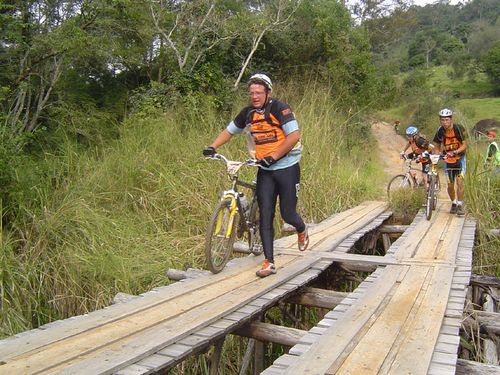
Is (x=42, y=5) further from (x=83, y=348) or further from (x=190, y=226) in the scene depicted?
(x=83, y=348)

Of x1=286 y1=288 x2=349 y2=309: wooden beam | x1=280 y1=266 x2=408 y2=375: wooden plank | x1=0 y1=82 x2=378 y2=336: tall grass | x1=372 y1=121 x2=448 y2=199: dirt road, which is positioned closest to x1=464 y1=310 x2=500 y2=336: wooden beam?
x1=280 y1=266 x2=408 y2=375: wooden plank

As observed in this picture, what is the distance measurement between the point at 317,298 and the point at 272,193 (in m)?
1.12

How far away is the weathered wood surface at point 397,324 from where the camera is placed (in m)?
3.04

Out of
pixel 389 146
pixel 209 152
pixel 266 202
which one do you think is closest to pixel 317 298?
pixel 266 202

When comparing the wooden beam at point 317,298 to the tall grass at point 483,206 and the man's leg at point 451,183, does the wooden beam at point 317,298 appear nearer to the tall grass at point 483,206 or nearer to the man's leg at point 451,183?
the tall grass at point 483,206

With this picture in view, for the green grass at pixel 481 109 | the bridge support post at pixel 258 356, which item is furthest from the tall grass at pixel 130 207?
the green grass at pixel 481 109

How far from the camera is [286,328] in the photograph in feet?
14.3

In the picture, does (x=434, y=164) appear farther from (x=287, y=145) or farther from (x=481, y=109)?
(x=481, y=109)

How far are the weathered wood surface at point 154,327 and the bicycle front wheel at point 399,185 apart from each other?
4.86 m

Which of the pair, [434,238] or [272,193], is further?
[434,238]

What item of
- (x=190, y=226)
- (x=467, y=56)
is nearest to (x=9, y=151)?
(x=190, y=226)

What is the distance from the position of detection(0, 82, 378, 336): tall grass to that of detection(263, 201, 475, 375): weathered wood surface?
2.38 meters

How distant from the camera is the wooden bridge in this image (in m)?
3.08

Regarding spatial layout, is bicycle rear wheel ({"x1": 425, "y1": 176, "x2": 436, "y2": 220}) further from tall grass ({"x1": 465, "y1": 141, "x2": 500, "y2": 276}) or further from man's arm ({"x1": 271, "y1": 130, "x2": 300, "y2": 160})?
man's arm ({"x1": 271, "y1": 130, "x2": 300, "y2": 160})
